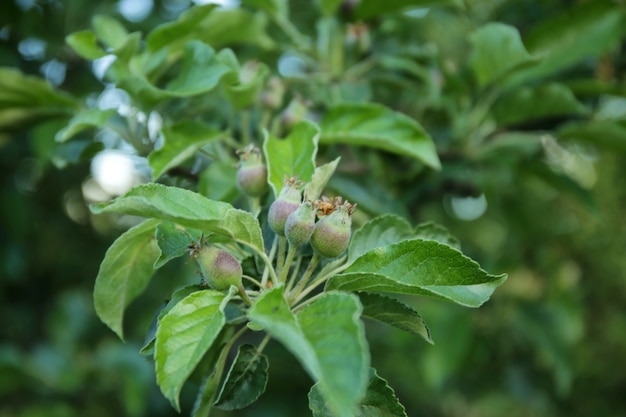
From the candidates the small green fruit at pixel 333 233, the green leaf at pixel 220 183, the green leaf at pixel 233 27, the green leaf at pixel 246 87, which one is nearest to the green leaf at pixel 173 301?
the small green fruit at pixel 333 233

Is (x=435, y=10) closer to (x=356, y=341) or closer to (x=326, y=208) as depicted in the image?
(x=326, y=208)

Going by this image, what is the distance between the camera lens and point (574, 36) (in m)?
1.61

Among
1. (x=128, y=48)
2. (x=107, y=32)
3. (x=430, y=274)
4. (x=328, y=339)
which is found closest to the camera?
(x=328, y=339)

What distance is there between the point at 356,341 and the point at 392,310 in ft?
0.74

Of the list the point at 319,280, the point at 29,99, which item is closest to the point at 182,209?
the point at 319,280

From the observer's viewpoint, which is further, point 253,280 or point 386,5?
point 386,5

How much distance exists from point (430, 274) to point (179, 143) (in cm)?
53

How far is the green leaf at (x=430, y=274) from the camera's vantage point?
747 millimetres

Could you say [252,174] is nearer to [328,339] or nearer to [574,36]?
[328,339]

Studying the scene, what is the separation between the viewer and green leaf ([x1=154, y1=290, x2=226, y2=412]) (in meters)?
0.67

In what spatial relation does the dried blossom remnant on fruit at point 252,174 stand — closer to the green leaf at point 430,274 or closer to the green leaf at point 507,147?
the green leaf at point 430,274

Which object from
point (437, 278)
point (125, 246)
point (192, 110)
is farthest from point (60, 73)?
point (437, 278)

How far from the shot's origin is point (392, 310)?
811 mm

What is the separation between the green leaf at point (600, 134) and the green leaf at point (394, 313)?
907 mm
